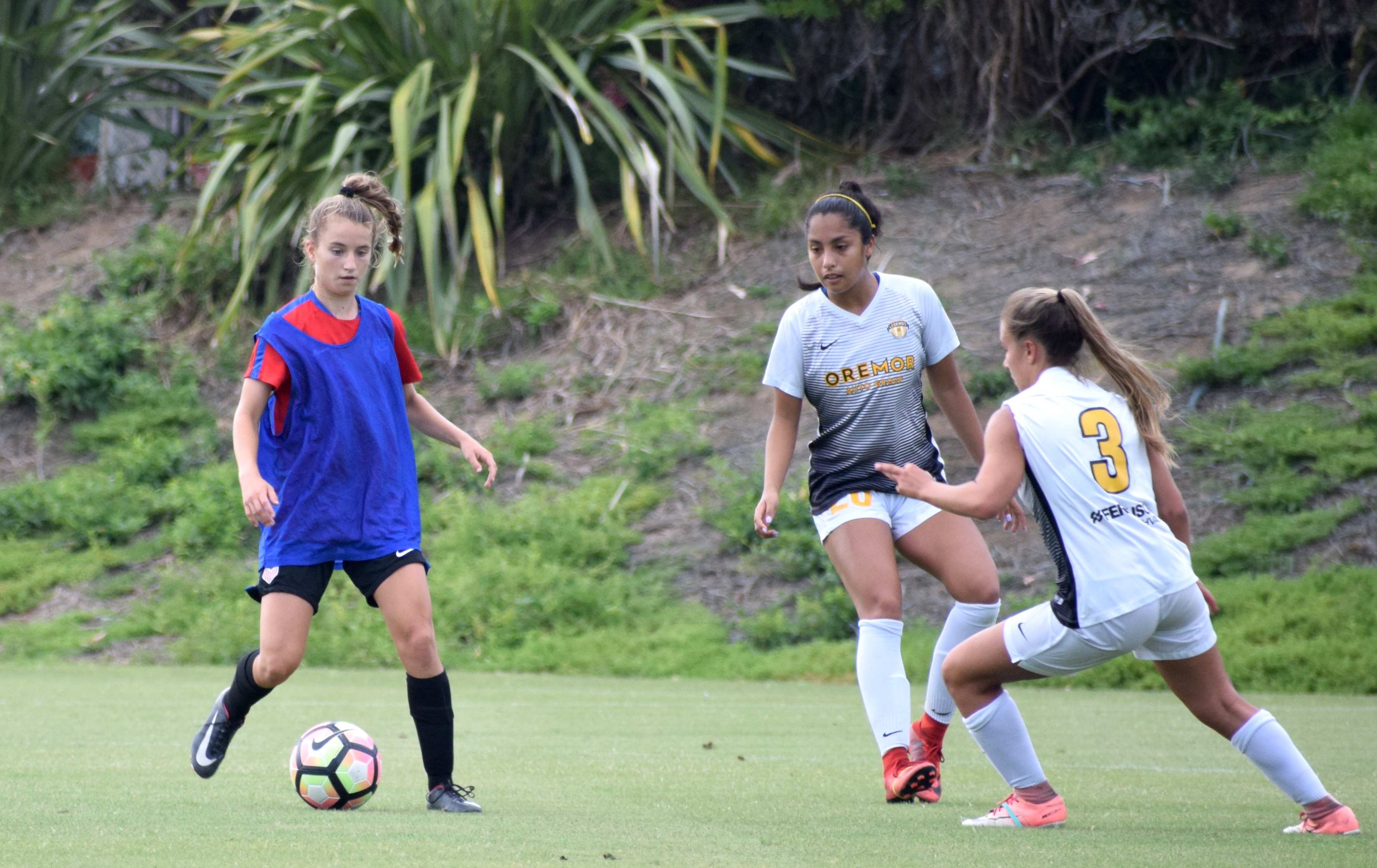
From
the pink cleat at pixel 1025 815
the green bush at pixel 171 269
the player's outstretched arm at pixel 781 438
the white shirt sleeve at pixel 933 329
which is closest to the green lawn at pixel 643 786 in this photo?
the pink cleat at pixel 1025 815

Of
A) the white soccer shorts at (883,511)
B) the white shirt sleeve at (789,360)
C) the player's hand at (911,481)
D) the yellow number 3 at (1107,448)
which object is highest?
the white shirt sleeve at (789,360)

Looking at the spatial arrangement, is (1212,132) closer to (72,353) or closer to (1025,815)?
(72,353)

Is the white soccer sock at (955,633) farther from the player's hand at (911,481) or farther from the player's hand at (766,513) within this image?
the player's hand at (911,481)

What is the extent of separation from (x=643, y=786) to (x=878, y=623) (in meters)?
1.02

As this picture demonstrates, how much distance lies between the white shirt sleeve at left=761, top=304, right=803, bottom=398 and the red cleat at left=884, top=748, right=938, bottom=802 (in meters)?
1.28

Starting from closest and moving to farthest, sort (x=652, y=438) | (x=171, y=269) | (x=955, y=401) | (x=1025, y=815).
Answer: (x=1025, y=815) < (x=955, y=401) < (x=652, y=438) < (x=171, y=269)

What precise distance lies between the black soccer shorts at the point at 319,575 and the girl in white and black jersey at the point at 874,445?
1.20m

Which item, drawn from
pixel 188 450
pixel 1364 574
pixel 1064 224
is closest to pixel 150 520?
pixel 188 450

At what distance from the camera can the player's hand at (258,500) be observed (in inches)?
163

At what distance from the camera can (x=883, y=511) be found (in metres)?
4.93

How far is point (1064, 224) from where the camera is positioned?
14.3 metres

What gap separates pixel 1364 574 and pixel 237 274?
11.2 metres

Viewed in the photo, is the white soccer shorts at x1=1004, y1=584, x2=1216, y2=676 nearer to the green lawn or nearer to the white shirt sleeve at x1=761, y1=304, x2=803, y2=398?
the green lawn

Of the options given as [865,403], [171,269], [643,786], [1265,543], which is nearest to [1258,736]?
[865,403]
